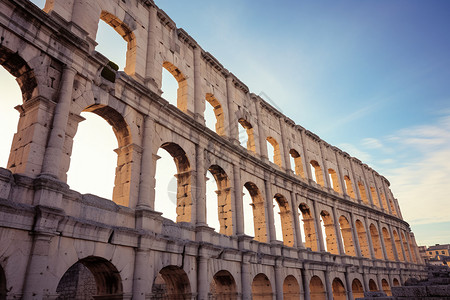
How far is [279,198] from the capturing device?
19.4 metres

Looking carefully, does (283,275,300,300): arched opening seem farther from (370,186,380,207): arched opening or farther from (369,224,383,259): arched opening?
(370,186,380,207): arched opening

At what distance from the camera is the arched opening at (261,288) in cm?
1595

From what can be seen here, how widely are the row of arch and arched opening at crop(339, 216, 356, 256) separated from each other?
1922 millimetres

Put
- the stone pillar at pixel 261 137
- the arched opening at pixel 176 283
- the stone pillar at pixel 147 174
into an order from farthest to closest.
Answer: the stone pillar at pixel 261 137
the arched opening at pixel 176 283
the stone pillar at pixel 147 174

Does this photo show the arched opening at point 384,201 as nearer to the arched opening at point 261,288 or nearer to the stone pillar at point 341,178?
the stone pillar at point 341,178

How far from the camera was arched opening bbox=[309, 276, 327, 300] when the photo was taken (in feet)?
64.1

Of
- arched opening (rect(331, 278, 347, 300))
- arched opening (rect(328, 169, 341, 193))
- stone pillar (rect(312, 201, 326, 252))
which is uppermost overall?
arched opening (rect(328, 169, 341, 193))

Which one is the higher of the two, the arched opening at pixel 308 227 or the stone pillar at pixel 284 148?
the stone pillar at pixel 284 148

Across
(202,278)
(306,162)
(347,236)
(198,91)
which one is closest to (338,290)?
(347,236)

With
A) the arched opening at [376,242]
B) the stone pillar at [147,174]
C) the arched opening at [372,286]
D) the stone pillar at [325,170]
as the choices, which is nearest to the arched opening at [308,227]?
the stone pillar at [325,170]

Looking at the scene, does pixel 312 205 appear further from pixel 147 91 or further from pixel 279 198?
pixel 147 91

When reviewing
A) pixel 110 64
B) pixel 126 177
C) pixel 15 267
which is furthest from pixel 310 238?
pixel 15 267

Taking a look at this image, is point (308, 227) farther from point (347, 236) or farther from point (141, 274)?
point (141, 274)

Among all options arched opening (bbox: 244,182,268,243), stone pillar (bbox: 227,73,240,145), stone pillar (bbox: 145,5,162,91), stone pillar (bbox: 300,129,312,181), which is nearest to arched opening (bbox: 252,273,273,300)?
arched opening (bbox: 244,182,268,243)
